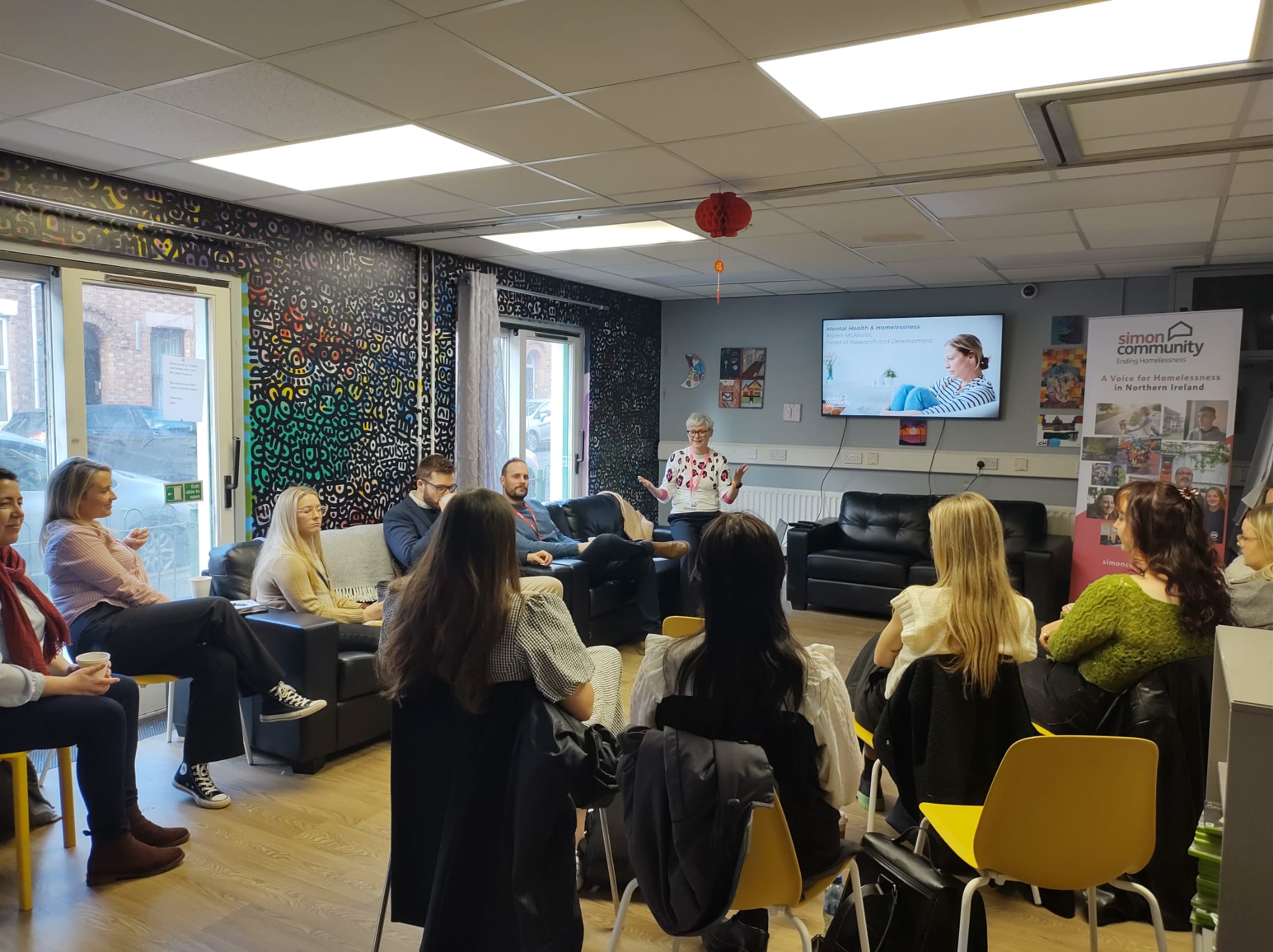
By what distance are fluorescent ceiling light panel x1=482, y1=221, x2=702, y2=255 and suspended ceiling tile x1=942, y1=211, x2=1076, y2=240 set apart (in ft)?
4.60

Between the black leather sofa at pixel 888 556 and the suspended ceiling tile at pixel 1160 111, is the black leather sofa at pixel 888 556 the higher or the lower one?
the lower one

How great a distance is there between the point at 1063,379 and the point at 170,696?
6174mm

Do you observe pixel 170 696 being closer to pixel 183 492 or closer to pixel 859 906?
pixel 183 492

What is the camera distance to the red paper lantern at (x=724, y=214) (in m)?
3.76

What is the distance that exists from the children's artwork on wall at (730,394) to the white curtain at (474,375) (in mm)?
2737

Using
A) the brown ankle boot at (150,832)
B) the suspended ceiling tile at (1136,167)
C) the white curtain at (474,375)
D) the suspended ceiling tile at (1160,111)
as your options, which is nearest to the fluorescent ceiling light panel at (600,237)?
the white curtain at (474,375)

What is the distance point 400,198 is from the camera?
4.17 m

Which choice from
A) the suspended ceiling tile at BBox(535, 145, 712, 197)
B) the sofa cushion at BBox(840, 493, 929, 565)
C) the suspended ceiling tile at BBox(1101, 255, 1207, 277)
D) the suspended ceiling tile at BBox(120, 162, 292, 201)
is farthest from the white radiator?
the suspended ceiling tile at BBox(120, 162, 292, 201)

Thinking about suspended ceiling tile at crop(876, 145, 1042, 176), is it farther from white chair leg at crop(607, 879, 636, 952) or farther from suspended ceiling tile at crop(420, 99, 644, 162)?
white chair leg at crop(607, 879, 636, 952)

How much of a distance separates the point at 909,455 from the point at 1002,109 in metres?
4.65

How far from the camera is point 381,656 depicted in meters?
2.05

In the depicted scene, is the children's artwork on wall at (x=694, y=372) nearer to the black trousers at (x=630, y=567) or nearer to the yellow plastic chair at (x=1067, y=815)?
the black trousers at (x=630, y=567)

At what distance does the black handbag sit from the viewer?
1995 millimetres

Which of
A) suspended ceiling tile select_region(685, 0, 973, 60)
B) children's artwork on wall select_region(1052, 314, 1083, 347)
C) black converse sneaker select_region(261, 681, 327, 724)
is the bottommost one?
black converse sneaker select_region(261, 681, 327, 724)
